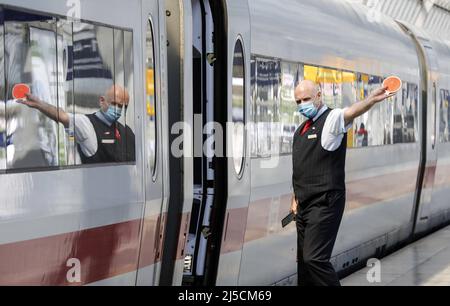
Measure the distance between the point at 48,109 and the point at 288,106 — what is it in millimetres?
4871

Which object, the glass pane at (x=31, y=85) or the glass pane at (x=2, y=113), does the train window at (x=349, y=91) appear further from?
the glass pane at (x=2, y=113)

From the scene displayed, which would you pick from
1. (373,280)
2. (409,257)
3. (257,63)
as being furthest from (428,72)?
(257,63)

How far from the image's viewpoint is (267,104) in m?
10.5

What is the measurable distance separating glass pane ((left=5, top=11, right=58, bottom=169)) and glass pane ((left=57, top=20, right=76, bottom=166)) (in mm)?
66

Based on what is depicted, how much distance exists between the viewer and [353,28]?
45.9 feet

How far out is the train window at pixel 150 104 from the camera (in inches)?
314

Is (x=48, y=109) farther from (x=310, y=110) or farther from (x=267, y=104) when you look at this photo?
(x=267, y=104)

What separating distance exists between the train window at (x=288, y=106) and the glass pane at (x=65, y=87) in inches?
168

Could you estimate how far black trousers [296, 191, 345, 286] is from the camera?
28.3ft

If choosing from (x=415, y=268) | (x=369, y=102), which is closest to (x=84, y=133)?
(x=369, y=102)

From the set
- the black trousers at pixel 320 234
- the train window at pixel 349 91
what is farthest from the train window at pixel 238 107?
the train window at pixel 349 91

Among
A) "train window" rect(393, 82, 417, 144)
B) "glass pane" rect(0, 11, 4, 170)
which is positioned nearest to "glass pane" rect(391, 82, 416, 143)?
"train window" rect(393, 82, 417, 144)
